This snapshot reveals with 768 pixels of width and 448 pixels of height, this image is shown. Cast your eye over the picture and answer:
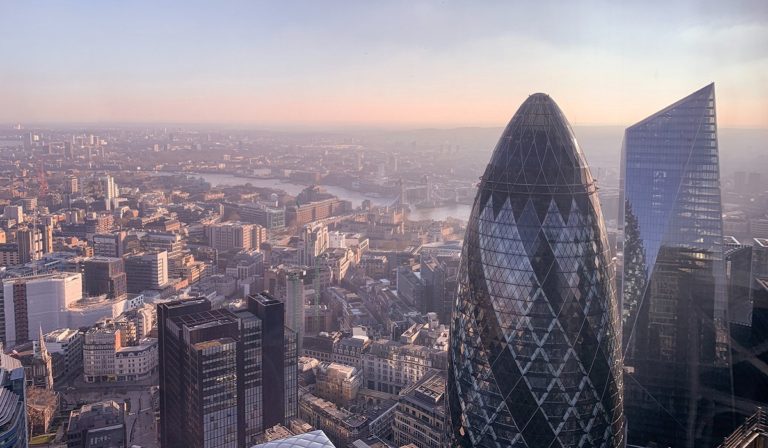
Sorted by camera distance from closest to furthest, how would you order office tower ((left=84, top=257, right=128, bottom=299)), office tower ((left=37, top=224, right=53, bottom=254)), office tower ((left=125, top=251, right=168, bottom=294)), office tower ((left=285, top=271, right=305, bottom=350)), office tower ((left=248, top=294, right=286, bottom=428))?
office tower ((left=248, top=294, right=286, bottom=428)) → office tower ((left=285, top=271, right=305, bottom=350)) → office tower ((left=84, top=257, right=128, bottom=299)) → office tower ((left=125, top=251, right=168, bottom=294)) → office tower ((left=37, top=224, right=53, bottom=254))

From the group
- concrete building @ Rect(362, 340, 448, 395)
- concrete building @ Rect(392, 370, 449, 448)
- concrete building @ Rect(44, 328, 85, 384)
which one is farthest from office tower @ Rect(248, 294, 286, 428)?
concrete building @ Rect(44, 328, 85, 384)

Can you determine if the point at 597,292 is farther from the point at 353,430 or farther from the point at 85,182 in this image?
the point at 85,182

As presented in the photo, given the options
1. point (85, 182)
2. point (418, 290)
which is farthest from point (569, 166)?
point (85, 182)

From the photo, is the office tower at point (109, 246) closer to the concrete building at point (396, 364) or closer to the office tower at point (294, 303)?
the office tower at point (294, 303)

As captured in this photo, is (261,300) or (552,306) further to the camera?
(261,300)

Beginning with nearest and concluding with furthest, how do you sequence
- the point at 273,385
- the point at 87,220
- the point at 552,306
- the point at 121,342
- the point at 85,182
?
1. the point at 552,306
2. the point at 273,385
3. the point at 121,342
4. the point at 87,220
5. the point at 85,182

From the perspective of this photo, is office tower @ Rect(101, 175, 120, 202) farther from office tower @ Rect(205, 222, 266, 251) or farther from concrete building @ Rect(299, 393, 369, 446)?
concrete building @ Rect(299, 393, 369, 446)
